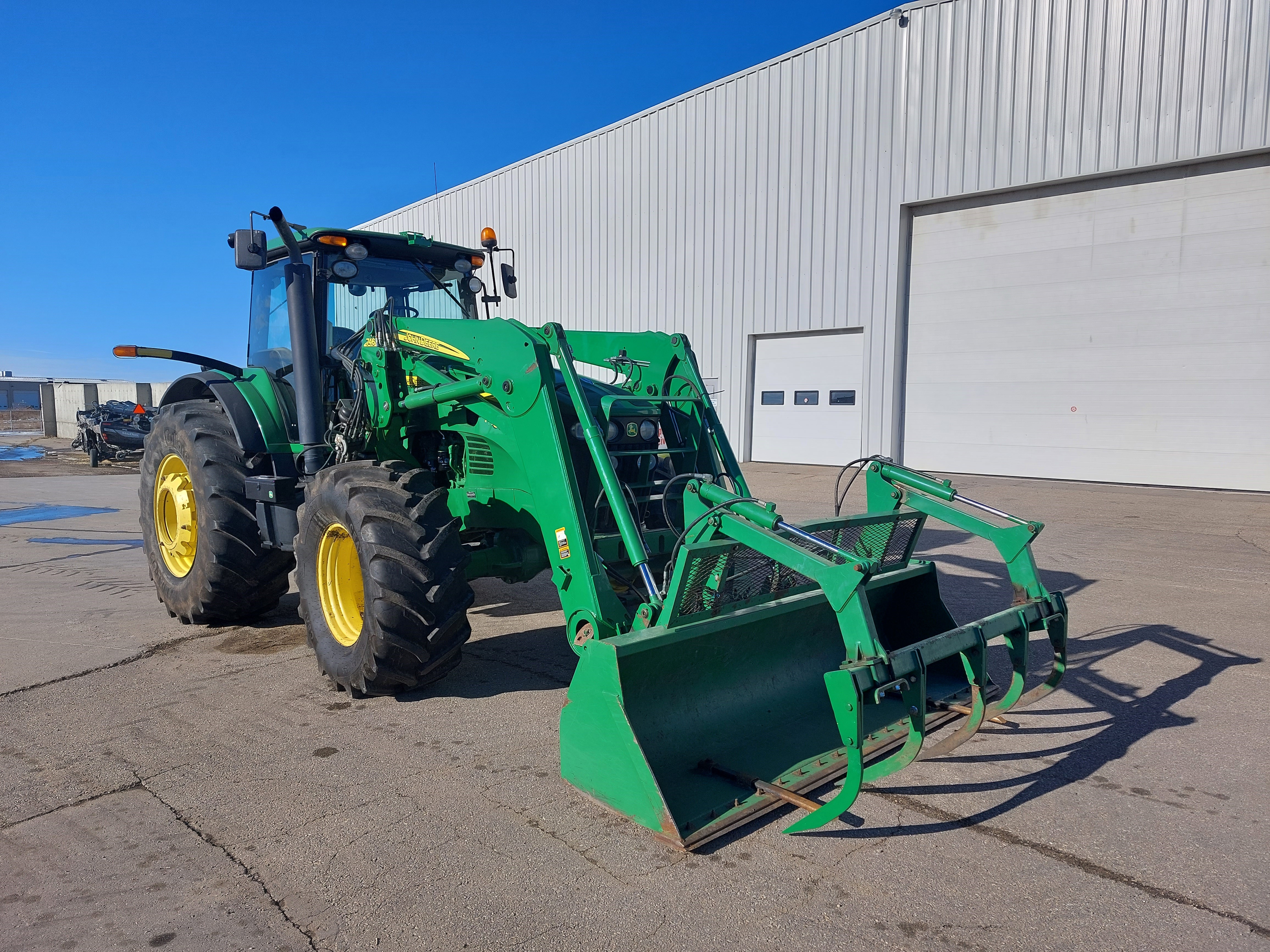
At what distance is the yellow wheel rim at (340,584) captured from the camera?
4.70 m

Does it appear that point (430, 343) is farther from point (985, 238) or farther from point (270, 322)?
point (985, 238)

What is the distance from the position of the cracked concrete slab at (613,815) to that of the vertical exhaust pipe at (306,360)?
132 centimetres

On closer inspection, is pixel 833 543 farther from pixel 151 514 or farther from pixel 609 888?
pixel 151 514

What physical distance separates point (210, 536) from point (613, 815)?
3.69 meters

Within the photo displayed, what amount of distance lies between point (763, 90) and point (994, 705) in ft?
50.2

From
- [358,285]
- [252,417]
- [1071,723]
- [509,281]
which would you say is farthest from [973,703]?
[252,417]

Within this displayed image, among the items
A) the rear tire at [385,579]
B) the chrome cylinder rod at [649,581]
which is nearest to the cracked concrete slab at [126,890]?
the rear tire at [385,579]

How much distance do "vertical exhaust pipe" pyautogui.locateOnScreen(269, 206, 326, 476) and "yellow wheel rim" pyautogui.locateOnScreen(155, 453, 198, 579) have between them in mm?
1307

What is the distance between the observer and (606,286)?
19906 millimetres

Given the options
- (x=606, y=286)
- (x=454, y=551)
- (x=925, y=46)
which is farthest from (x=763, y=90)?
(x=454, y=551)

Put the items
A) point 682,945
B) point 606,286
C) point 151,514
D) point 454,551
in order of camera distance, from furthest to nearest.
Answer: point 606,286, point 151,514, point 454,551, point 682,945

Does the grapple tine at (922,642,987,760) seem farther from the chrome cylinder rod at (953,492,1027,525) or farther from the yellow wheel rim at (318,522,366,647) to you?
the yellow wheel rim at (318,522,366,647)

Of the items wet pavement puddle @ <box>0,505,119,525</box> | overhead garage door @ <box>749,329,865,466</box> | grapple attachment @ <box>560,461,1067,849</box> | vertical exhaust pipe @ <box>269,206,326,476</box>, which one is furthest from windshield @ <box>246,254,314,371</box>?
overhead garage door @ <box>749,329,865,466</box>

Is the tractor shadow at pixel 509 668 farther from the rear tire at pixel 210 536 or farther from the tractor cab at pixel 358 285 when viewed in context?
the tractor cab at pixel 358 285
